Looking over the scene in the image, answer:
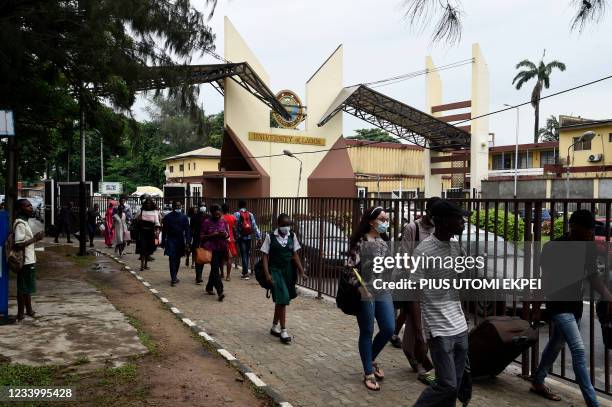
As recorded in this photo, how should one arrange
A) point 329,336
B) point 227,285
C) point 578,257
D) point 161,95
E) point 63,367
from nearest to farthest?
point 578,257 < point 63,367 < point 329,336 < point 161,95 < point 227,285

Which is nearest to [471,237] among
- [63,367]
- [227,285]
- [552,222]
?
[552,222]

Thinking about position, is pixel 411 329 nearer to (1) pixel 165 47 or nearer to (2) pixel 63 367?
(2) pixel 63 367

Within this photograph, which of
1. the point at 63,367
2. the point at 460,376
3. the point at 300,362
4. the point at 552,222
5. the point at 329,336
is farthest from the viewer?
the point at 329,336

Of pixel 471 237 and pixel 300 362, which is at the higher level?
pixel 471 237

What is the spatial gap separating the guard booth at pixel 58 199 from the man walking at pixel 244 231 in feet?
40.1

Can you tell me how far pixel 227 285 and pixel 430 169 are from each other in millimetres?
29326

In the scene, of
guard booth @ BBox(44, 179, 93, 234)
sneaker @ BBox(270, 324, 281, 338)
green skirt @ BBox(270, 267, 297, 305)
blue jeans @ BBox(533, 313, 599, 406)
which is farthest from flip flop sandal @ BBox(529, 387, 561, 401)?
guard booth @ BBox(44, 179, 93, 234)

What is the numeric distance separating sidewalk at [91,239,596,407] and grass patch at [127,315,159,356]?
0.88 metres

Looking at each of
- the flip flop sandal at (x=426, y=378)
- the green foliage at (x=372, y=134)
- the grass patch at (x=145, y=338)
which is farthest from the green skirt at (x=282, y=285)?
the green foliage at (x=372, y=134)

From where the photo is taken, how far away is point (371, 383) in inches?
203

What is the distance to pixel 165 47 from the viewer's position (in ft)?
24.6

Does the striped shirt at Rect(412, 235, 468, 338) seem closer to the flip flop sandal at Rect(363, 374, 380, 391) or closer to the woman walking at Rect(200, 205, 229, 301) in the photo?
the flip flop sandal at Rect(363, 374, 380, 391)

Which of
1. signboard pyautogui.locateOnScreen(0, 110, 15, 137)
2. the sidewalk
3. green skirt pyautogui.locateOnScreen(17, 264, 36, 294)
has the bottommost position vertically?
the sidewalk

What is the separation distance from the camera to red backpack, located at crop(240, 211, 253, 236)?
41.5 feet
